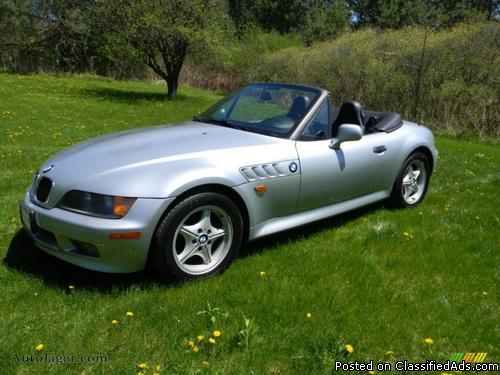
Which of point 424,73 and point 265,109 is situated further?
point 424,73

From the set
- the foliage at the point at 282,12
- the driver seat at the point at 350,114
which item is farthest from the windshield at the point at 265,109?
the foliage at the point at 282,12

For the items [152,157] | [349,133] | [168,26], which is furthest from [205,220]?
[168,26]

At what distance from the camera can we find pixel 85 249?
3.05 meters

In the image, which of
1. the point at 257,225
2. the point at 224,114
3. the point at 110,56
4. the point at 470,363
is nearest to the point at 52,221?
the point at 257,225

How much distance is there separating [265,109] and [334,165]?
2.88ft

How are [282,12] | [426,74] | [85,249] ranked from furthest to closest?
[282,12] < [426,74] < [85,249]

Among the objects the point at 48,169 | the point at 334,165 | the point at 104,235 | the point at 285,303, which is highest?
the point at 48,169

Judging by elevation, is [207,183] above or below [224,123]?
below

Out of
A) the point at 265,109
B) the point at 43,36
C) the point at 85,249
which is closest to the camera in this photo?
the point at 85,249

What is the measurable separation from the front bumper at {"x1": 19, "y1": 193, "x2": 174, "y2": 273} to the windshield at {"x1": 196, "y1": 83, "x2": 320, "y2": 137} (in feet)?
4.61

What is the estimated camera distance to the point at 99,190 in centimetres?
301

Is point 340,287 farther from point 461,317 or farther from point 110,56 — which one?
point 110,56

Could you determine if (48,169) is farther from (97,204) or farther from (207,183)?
(207,183)

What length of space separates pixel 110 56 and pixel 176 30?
1066 cm
